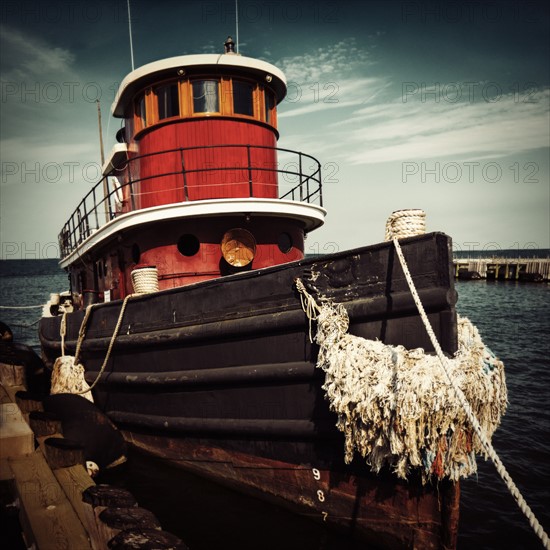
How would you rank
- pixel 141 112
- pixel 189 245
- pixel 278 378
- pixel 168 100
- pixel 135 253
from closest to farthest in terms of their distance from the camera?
pixel 278 378
pixel 189 245
pixel 168 100
pixel 135 253
pixel 141 112

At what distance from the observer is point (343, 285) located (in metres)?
4.68

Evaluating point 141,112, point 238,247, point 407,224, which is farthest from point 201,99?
point 407,224

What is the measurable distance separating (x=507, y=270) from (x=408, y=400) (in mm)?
49733

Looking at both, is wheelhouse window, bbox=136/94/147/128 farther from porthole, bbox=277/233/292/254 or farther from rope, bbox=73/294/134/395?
rope, bbox=73/294/134/395

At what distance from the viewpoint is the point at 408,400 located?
150 inches

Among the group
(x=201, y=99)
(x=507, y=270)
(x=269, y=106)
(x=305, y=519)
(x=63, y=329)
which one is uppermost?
(x=269, y=106)

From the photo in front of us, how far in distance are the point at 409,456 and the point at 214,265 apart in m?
4.23

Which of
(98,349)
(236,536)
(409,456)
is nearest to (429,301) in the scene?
(409,456)

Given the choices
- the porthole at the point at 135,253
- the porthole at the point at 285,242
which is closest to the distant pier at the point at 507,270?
the porthole at the point at 285,242

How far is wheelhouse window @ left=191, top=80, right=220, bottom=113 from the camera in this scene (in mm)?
7551

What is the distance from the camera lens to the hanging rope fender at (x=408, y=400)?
3801mm

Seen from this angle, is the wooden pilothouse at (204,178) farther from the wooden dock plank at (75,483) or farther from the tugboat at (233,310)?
the wooden dock plank at (75,483)

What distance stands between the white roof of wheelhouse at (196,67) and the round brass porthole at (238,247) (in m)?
2.89

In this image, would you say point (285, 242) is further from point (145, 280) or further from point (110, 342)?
point (110, 342)
